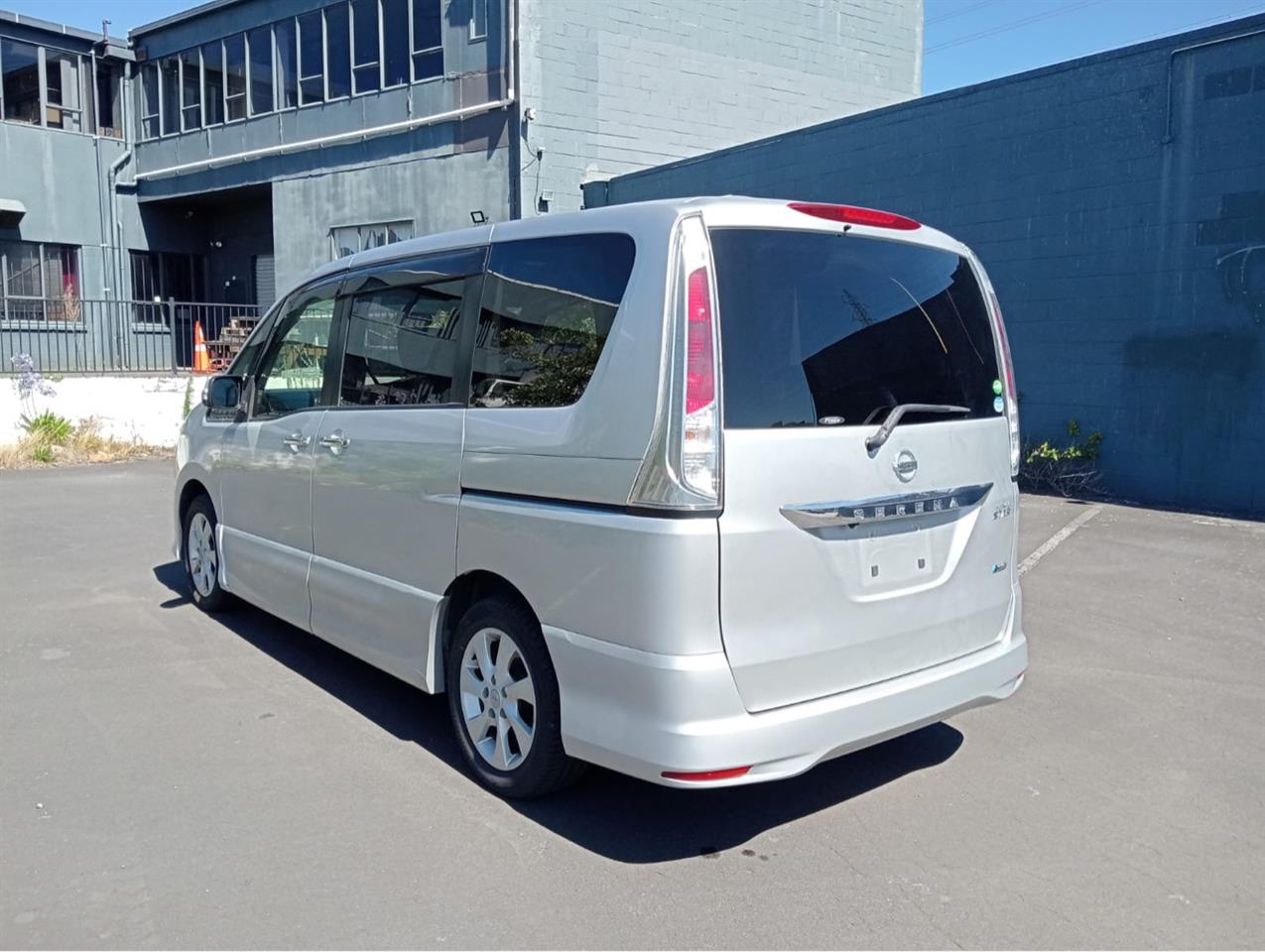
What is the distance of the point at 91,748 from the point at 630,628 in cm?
266

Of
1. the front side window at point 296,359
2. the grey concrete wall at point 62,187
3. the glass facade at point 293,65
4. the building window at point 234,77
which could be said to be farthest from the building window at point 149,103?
the front side window at point 296,359

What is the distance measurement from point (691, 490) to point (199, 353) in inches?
743

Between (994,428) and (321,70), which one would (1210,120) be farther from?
(321,70)

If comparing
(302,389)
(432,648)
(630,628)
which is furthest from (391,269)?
(630,628)

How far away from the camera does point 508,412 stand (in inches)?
156

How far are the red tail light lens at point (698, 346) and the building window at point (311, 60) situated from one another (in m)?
17.9

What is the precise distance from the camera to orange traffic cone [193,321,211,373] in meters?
20.2

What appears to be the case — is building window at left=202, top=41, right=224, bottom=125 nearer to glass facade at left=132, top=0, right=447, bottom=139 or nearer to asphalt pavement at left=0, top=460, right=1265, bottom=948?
glass facade at left=132, top=0, right=447, bottom=139

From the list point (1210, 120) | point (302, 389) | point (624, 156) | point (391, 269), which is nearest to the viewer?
point (391, 269)

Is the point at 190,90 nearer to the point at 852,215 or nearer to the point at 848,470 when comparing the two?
the point at 852,215

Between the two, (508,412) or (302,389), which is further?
(302,389)

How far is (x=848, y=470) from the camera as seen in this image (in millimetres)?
3561

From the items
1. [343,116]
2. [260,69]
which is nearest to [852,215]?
[343,116]

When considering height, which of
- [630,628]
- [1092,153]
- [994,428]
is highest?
[1092,153]
